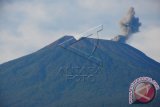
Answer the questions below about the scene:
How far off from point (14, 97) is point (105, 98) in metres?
44.5

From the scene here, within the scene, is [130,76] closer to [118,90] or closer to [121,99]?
[118,90]

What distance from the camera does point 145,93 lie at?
5803 centimetres

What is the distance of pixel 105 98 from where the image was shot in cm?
16138

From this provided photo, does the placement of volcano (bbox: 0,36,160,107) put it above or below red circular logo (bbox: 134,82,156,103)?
above

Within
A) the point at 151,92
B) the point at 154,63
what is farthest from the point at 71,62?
the point at 151,92
